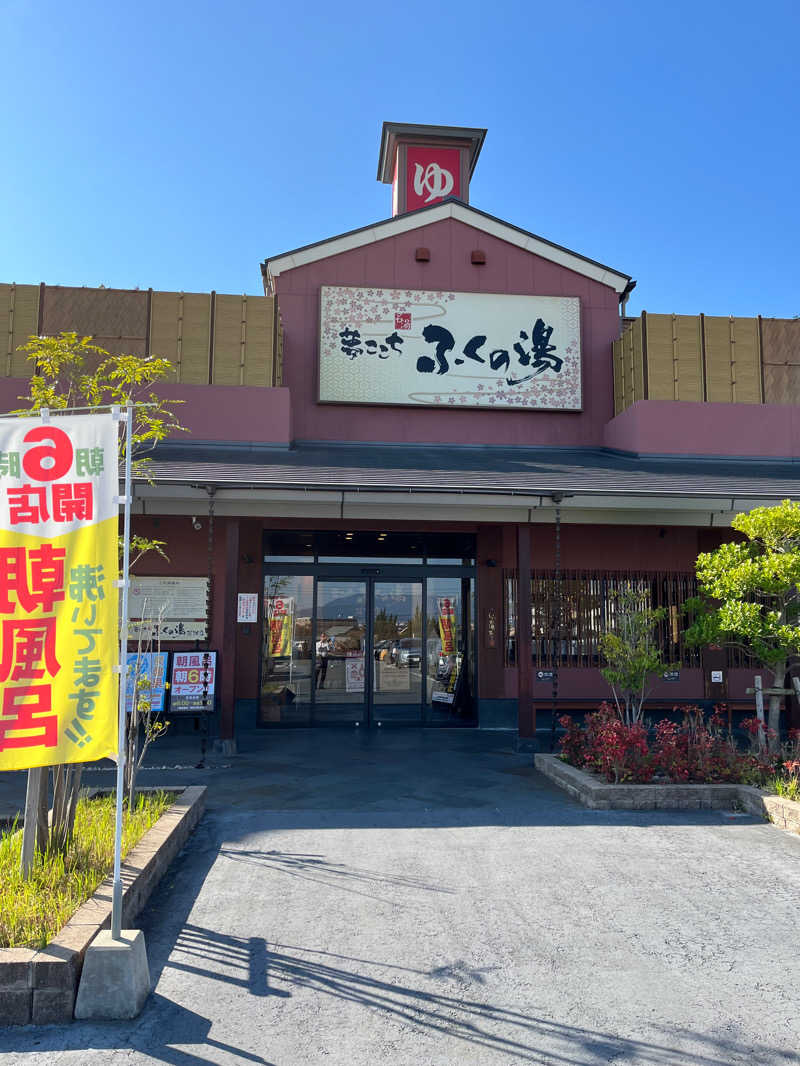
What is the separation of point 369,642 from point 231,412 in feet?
14.0

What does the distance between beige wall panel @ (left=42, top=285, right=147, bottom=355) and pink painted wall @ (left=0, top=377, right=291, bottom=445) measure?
1.02m

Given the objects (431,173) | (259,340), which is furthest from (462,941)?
(431,173)

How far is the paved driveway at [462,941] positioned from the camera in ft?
11.2

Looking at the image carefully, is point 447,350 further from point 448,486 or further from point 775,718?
point 775,718

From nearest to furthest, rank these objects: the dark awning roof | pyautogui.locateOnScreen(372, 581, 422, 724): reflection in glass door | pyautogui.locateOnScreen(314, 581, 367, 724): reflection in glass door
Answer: the dark awning roof
pyautogui.locateOnScreen(314, 581, 367, 724): reflection in glass door
pyautogui.locateOnScreen(372, 581, 422, 724): reflection in glass door

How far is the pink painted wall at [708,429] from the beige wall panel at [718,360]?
0.62 ft

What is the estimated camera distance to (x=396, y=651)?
508 inches

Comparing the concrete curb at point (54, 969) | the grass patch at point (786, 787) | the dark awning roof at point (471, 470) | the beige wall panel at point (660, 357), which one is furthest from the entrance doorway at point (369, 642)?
the concrete curb at point (54, 969)

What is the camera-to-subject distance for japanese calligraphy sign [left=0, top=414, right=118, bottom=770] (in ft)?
13.0

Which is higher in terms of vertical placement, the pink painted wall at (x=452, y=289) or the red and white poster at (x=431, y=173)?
the red and white poster at (x=431, y=173)

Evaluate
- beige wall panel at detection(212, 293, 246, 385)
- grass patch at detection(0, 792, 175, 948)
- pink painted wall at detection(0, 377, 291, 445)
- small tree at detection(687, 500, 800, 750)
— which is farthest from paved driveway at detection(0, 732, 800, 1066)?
beige wall panel at detection(212, 293, 246, 385)

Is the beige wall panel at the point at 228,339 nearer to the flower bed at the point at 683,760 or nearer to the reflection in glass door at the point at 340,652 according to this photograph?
the reflection in glass door at the point at 340,652

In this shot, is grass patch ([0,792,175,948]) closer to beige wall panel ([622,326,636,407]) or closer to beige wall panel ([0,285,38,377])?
beige wall panel ([0,285,38,377])

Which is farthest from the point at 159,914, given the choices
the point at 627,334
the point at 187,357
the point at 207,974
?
the point at 627,334
